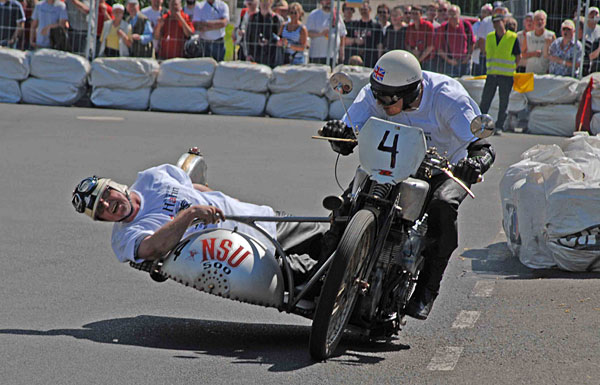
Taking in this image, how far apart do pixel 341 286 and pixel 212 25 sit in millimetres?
13753

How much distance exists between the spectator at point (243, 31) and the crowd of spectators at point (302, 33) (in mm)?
19

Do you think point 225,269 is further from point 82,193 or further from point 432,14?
point 432,14

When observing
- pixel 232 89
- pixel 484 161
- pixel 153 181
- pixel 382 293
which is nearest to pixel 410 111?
pixel 484 161

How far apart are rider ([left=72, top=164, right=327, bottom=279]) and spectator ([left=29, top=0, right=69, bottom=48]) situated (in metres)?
13.0

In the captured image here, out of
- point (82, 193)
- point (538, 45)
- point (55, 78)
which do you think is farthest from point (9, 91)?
point (82, 193)

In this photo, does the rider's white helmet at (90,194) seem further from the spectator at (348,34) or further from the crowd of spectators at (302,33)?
the spectator at (348,34)

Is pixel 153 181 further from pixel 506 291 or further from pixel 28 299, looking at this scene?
pixel 506 291

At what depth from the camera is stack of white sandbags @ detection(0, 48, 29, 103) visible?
704 inches

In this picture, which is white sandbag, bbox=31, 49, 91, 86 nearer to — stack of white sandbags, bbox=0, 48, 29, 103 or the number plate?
stack of white sandbags, bbox=0, 48, 29, 103

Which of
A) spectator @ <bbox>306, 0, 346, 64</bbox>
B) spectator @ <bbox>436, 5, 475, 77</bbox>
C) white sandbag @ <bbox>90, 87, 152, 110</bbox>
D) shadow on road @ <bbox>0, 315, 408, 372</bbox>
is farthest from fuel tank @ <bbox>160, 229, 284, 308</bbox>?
white sandbag @ <bbox>90, 87, 152, 110</bbox>

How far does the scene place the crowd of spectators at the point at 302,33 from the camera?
57.0ft

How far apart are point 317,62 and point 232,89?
1.65 m

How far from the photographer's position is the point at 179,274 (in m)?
5.39

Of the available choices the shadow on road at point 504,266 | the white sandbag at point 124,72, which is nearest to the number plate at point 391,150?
the shadow on road at point 504,266
